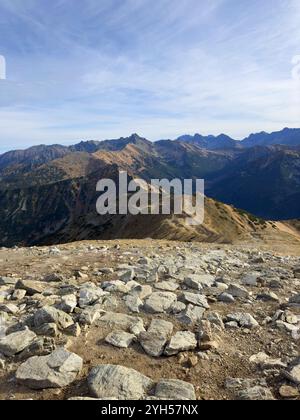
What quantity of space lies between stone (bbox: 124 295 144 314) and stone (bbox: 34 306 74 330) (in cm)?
170

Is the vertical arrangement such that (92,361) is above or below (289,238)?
above

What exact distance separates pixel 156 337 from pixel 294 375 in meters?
2.74

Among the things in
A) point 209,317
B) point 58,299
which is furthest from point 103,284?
point 209,317

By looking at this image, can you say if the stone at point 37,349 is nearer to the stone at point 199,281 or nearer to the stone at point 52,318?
the stone at point 52,318

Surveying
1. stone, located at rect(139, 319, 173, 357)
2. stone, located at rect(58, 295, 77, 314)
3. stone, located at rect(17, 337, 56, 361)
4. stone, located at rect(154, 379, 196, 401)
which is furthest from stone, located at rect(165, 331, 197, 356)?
stone, located at rect(58, 295, 77, 314)

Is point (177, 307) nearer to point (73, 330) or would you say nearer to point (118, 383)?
point (73, 330)

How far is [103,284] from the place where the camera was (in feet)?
37.0

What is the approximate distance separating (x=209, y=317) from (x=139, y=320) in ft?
5.62

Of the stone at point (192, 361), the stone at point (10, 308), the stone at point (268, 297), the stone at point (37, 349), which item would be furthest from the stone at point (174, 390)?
the stone at point (268, 297)

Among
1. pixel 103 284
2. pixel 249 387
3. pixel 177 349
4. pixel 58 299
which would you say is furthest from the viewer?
pixel 103 284

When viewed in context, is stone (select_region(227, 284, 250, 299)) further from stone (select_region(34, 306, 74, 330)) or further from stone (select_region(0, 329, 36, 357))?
stone (select_region(0, 329, 36, 357))

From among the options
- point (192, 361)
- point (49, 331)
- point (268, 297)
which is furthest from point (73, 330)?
point (268, 297)
